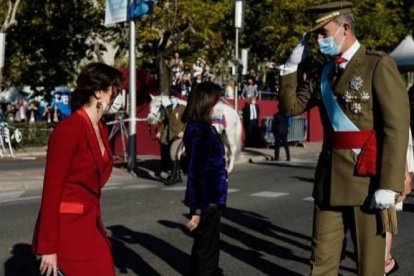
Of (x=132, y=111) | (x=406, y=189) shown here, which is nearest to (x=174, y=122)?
(x=132, y=111)

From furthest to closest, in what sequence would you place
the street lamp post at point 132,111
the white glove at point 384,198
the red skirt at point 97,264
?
the street lamp post at point 132,111 → the white glove at point 384,198 → the red skirt at point 97,264

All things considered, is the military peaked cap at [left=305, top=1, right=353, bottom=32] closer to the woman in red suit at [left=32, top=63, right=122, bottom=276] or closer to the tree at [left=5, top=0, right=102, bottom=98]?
the woman in red suit at [left=32, top=63, right=122, bottom=276]

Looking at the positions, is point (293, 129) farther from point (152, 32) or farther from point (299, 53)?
point (299, 53)

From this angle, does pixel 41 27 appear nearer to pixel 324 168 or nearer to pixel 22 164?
pixel 22 164

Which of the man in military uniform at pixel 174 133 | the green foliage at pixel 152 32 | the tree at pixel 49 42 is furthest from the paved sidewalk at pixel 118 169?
the tree at pixel 49 42

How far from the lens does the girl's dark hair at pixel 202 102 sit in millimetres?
5949

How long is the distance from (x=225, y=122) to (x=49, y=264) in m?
10.9

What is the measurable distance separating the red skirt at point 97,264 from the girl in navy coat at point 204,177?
1.60m

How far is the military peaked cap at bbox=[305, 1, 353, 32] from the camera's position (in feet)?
15.0

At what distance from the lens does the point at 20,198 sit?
12.9 metres

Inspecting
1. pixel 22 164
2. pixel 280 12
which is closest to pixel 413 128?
pixel 22 164

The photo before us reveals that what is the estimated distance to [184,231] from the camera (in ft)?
31.0

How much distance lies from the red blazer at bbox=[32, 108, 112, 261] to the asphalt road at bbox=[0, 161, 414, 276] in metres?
3.10

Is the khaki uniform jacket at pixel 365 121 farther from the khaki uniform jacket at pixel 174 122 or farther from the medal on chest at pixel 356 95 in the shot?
the khaki uniform jacket at pixel 174 122
